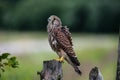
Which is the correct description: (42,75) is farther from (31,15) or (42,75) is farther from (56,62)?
(31,15)

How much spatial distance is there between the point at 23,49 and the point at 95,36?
4379 millimetres

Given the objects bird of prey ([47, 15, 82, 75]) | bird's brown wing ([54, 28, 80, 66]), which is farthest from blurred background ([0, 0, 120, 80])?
bird's brown wing ([54, 28, 80, 66])

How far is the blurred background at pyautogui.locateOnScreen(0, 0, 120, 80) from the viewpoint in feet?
59.0

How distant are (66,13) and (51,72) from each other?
16.8 m

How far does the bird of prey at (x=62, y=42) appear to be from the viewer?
791 centimetres

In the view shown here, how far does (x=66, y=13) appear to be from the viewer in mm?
24047

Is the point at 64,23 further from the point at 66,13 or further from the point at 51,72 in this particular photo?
the point at 51,72

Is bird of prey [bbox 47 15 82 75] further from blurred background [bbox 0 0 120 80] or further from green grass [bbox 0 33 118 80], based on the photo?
blurred background [bbox 0 0 120 80]

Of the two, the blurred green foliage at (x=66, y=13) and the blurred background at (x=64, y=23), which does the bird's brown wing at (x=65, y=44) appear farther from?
the blurred green foliage at (x=66, y=13)

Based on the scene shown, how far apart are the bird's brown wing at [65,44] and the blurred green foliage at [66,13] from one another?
576 inches

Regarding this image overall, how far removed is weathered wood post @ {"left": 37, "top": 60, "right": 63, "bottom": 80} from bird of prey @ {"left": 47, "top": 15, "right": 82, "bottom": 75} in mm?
469

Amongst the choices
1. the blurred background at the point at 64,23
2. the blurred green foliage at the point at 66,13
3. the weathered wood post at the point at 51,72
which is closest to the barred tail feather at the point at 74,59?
the weathered wood post at the point at 51,72

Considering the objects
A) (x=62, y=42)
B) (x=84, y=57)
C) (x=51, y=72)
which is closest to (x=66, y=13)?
(x=84, y=57)

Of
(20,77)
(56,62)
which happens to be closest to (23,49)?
(20,77)
